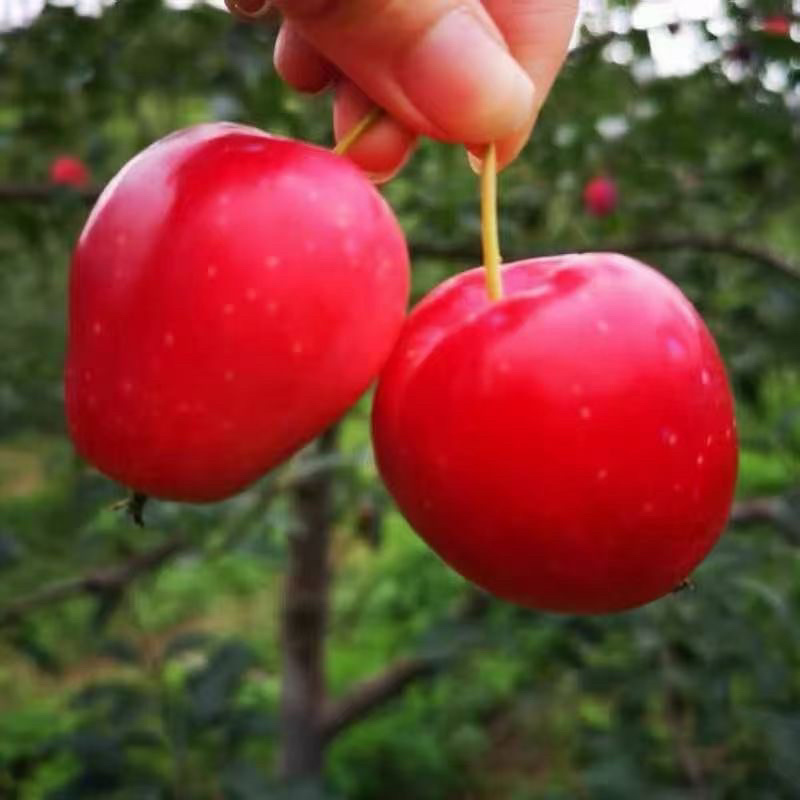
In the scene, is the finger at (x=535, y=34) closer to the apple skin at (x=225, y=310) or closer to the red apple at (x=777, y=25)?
the apple skin at (x=225, y=310)

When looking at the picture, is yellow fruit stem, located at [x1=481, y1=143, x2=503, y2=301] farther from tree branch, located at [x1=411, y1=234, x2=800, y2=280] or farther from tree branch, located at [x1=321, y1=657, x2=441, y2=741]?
tree branch, located at [x1=321, y1=657, x2=441, y2=741]

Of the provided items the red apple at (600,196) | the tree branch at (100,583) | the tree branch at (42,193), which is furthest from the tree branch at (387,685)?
the tree branch at (42,193)

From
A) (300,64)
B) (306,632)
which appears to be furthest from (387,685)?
→ (300,64)

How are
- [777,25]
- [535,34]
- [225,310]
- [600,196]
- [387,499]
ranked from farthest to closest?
1. [387,499]
2. [600,196]
3. [777,25]
4. [535,34]
5. [225,310]

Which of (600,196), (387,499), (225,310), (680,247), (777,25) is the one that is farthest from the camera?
(387,499)

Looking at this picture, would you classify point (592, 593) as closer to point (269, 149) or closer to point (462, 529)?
point (462, 529)

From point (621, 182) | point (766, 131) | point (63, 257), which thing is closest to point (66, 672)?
point (63, 257)

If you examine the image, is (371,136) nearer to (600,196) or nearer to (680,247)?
(680,247)

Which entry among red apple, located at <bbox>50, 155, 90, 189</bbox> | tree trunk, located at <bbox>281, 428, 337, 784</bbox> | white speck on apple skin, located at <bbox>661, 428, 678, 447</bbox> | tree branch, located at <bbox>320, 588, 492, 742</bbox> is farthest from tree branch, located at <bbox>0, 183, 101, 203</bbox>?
white speck on apple skin, located at <bbox>661, 428, 678, 447</bbox>
